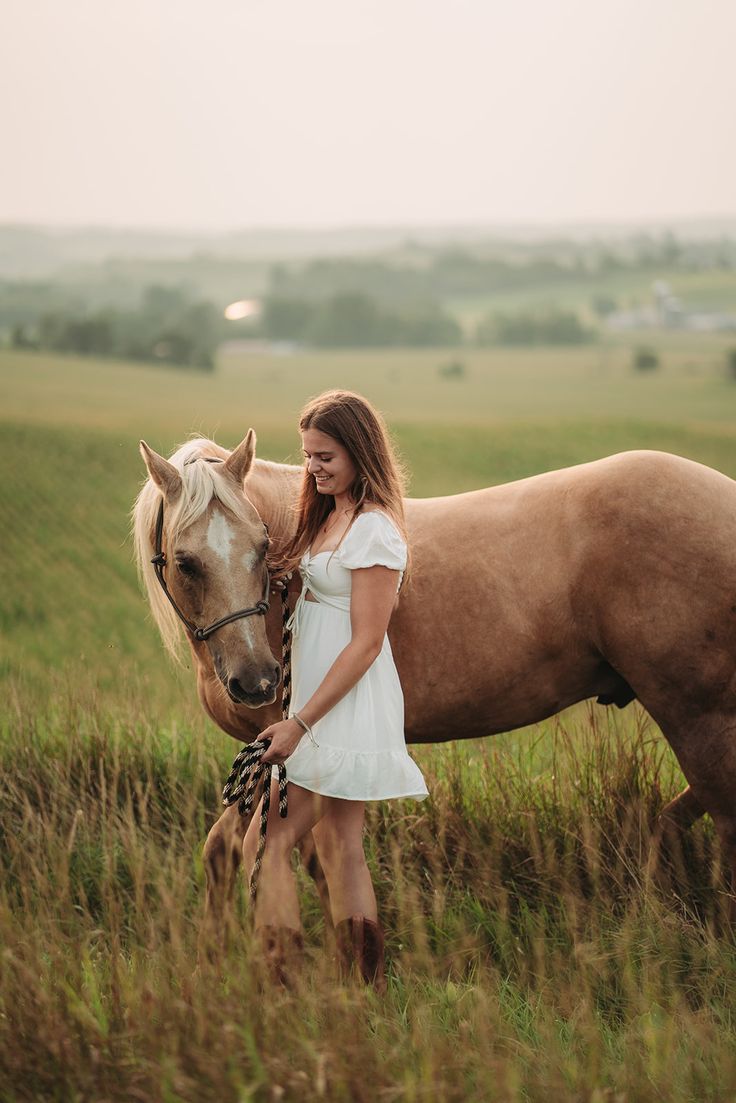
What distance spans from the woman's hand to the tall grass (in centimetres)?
40

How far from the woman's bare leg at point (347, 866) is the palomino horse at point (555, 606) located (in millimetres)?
508

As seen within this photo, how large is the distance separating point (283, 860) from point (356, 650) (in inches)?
27.9

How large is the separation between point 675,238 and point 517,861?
86.6m

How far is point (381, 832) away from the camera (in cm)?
459

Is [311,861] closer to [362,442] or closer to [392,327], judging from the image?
[362,442]

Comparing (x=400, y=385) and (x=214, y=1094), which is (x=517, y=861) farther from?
(x=400, y=385)

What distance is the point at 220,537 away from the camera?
132 inches

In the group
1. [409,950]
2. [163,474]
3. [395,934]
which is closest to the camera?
[163,474]

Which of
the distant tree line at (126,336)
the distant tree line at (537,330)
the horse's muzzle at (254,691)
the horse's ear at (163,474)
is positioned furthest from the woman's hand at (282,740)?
the distant tree line at (537,330)

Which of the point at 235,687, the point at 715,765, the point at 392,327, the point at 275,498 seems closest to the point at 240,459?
the point at 275,498

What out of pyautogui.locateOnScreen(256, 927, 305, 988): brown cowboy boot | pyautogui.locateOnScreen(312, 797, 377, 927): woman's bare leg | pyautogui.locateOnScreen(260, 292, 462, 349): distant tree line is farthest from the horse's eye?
pyautogui.locateOnScreen(260, 292, 462, 349): distant tree line

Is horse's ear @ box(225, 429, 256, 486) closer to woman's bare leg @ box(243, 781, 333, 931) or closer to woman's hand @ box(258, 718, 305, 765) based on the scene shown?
woman's hand @ box(258, 718, 305, 765)

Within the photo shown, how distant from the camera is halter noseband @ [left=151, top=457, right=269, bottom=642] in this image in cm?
331

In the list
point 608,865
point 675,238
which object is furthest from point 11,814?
point 675,238
